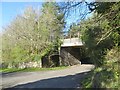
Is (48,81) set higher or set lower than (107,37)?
lower

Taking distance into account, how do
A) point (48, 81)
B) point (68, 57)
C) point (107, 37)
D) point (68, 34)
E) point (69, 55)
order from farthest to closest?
point (69, 55) → point (68, 57) → point (48, 81) → point (107, 37) → point (68, 34)

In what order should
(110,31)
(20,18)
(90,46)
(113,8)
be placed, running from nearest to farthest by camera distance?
1. (113,8)
2. (110,31)
3. (90,46)
4. (20,18)

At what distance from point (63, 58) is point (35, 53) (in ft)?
14.1

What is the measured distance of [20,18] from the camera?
135 feet

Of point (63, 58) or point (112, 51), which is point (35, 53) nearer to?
point (63, 58)

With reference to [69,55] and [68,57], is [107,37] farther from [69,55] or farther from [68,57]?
[69,55]

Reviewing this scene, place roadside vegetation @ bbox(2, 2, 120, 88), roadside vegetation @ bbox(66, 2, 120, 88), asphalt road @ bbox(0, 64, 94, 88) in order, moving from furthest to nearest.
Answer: asphalt road @ bbox(0, 64, 94, 88), roadside vegetation @ bbox(2, 2, 120, 88), roadside vegetation @ bbox(66, 2, 120, 88)

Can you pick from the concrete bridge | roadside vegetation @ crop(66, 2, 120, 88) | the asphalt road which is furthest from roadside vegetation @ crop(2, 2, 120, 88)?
the asphalt road

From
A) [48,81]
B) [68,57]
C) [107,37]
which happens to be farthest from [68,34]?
[68,57]

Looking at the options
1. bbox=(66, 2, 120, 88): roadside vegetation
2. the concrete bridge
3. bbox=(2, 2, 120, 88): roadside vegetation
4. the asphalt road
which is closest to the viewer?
bbox=(66, 2, 120, 88): roadside vegetation

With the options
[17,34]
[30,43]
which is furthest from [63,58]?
[17,34]

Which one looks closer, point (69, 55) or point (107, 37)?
point (107, 37)

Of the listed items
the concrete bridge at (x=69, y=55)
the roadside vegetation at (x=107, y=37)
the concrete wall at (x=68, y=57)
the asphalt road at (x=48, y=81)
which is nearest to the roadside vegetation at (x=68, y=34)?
the roadside vegetation at (x=107, y=37)

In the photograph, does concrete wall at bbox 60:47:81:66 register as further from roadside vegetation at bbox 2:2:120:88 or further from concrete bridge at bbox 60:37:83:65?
roadside vegetation at bbox 2:2:120:88
